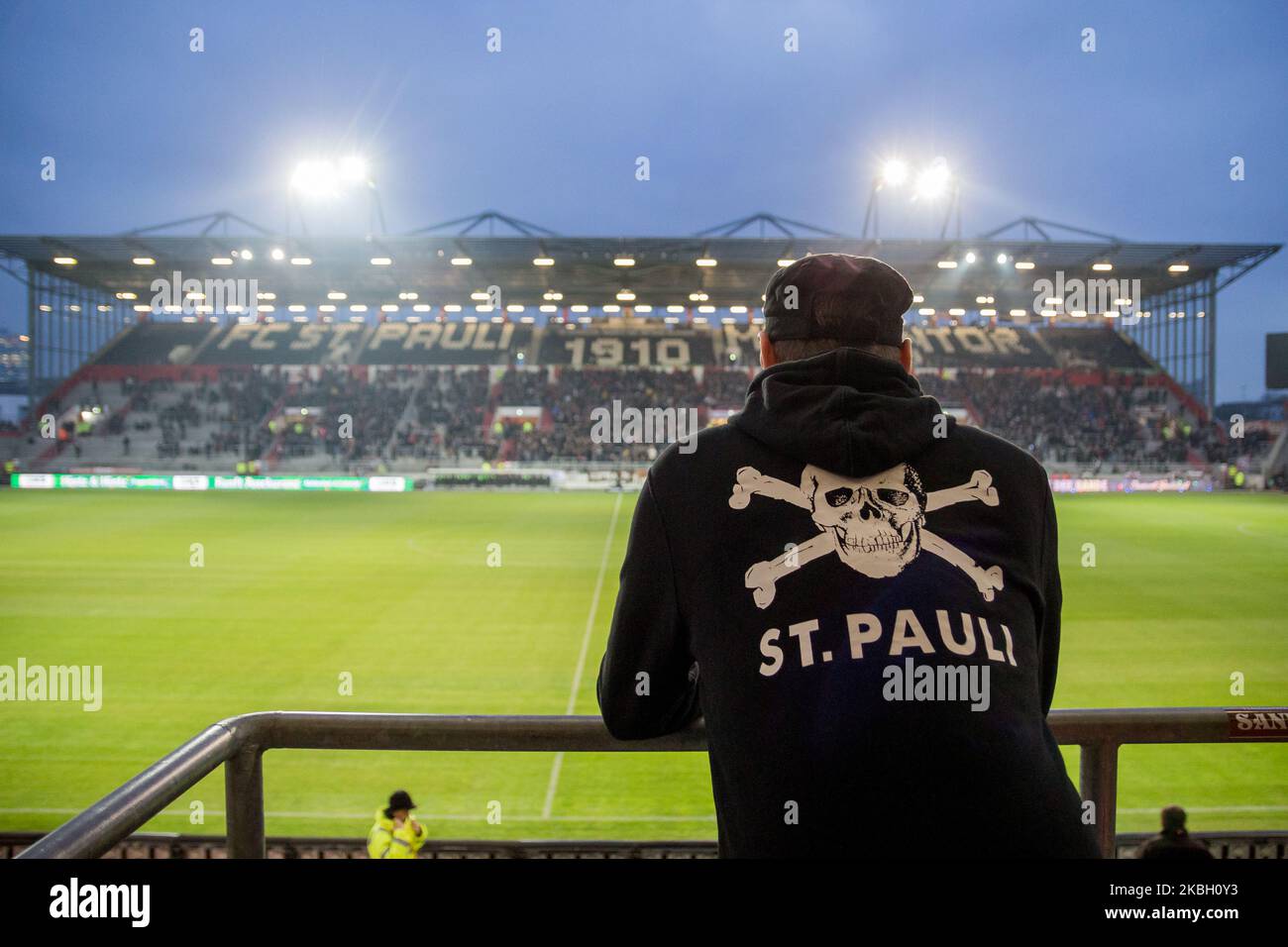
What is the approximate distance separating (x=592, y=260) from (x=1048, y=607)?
41.7m

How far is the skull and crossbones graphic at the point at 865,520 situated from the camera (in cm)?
156

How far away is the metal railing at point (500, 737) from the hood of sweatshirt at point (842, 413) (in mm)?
766

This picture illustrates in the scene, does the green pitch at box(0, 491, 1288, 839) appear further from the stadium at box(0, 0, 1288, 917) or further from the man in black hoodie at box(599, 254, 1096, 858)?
the man in black hoodie at box(599, 254, 1096, 858)

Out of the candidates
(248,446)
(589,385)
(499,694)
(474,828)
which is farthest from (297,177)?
(474,828)

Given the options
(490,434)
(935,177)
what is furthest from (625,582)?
(490,434)

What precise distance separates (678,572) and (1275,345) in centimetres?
4765

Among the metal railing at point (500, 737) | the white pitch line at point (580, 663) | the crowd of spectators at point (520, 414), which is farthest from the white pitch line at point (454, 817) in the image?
the crowd of spectators at point (520, 414)

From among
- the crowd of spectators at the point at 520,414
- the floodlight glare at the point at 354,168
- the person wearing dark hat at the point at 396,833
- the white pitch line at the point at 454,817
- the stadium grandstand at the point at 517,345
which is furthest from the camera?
the crowd of spectators at the point at 520,414

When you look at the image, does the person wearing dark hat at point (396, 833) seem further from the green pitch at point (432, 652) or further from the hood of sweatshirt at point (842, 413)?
the hood of sweatshirt at point (842, 413)

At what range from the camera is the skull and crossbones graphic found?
61.5 inches

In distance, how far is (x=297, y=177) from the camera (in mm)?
38375

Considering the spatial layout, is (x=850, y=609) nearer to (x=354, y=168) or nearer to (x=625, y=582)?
(x=625, y=582)

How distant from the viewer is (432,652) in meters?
12.5
